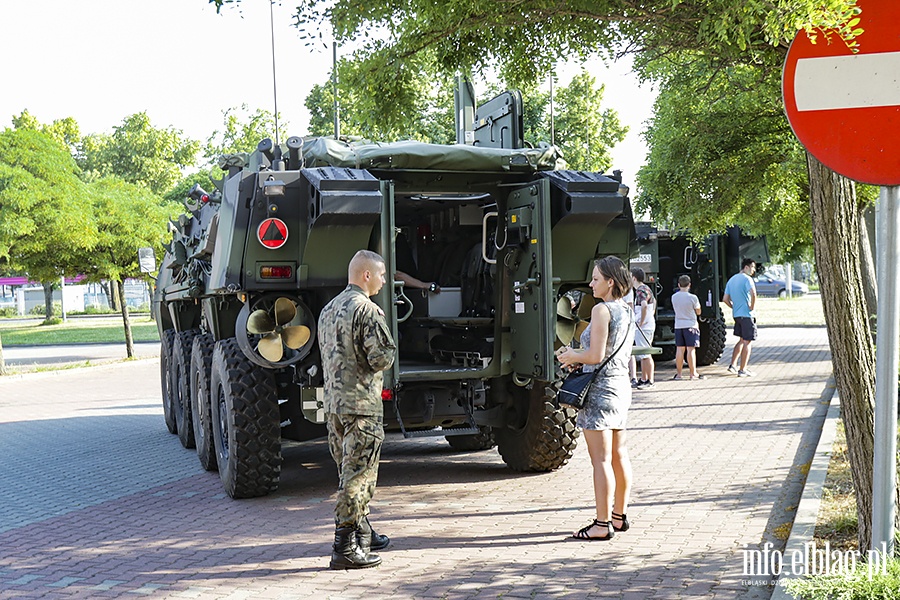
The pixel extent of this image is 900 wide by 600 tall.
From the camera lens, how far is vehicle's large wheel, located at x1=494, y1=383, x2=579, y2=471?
322 inches

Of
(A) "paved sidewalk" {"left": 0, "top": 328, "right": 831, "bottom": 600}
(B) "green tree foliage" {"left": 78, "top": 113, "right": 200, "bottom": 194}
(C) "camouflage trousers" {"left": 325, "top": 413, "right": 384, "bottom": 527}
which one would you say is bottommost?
(A) "paved sidewalk" {"left": 0, "top": 328, "right": 831, "bottom": 600}

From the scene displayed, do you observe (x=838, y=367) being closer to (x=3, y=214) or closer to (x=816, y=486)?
(x=816, y=486)

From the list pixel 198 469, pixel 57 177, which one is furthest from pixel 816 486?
pixel 57 177

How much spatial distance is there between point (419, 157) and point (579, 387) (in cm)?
226

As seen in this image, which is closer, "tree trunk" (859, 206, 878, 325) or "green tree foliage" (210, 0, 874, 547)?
"green tree foliage" (210, 0, 874, 547)

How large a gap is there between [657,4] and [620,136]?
25413mm

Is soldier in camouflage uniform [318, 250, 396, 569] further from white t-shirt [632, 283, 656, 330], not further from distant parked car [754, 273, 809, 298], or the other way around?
distant parked car [754, 273, 809, 298]

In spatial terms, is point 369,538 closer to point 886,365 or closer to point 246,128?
point 886,365

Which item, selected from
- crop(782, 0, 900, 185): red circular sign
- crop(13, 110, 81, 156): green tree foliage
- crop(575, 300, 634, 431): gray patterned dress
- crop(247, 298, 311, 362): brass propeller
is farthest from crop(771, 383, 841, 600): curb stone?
crop(13, 110, 81, 156): green tree foliage

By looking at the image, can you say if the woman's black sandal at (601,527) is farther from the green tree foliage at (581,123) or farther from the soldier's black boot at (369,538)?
the green tree foliage at (581,123)

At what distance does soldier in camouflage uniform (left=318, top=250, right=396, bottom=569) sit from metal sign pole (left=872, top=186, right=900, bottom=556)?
2.81 m

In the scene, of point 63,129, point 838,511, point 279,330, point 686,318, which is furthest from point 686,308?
point 63,129

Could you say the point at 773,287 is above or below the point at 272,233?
below

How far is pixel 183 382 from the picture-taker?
10.8 m
